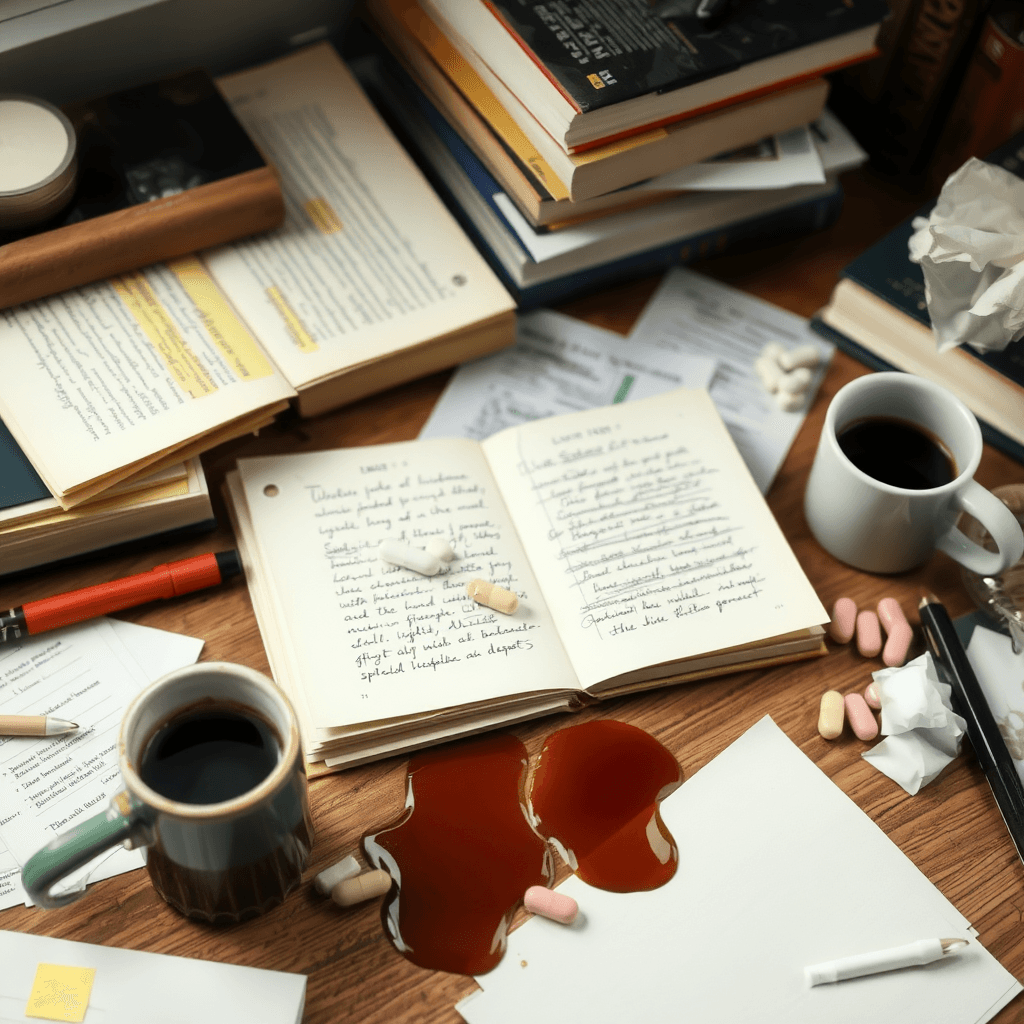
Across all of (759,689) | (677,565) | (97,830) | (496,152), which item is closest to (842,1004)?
(759,689)


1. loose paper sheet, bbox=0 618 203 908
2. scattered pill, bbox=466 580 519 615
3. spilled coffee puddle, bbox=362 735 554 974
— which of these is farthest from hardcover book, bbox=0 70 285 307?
spilled coffee puddle, bbox=362 735 554 974

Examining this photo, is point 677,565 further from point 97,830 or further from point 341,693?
point 97,830

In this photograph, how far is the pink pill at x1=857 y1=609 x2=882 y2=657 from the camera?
3.02ft

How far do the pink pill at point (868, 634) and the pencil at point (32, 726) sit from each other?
65 cm

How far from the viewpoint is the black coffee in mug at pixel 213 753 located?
69cm

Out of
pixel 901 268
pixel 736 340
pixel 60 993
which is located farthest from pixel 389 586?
pixel 901 268

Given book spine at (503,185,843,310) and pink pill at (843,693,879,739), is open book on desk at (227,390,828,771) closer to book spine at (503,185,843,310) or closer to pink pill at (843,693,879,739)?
pink pill at (843,693,879,739)

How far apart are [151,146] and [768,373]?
0.65 m

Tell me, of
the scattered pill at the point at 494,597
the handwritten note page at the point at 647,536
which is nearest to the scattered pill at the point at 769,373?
the handwritten note page at the point at 647,536

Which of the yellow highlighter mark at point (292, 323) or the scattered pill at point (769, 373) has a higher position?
the yellow highlighter mark at point (292, 323)

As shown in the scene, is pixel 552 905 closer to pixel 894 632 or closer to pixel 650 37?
pixel 894 632

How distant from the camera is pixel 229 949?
75cm

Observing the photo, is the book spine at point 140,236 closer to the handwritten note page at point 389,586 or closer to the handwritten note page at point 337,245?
the handwritten note page at point 337,245

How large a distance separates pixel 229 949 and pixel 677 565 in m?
0.47
